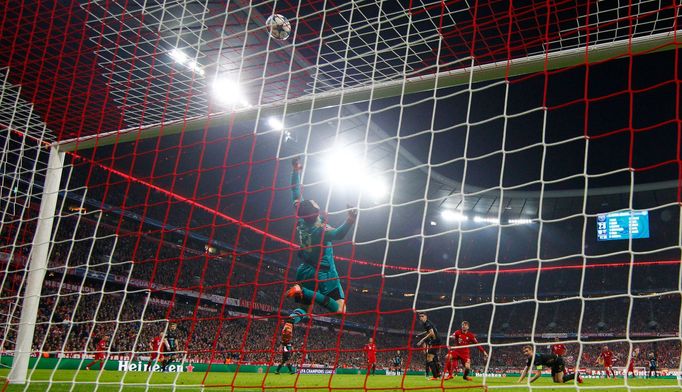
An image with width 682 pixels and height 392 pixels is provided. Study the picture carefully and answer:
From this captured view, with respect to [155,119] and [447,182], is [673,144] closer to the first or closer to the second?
[447,182]

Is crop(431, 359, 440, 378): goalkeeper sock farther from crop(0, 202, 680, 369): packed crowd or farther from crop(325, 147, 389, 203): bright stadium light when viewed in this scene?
crop(0, 202, 680, 369): packed crowd

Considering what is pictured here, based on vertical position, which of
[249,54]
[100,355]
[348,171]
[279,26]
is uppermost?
[279,26]

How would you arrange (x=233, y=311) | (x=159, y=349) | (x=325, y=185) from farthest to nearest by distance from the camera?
(x=233, y=311) → (x=325, y=185) → (x=159, y=349)

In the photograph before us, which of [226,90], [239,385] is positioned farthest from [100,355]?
[226,90]

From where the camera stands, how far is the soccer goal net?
19.5 ft

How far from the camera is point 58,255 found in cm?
2372

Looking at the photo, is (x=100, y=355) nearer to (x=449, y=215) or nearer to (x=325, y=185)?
(x=325, y=185)

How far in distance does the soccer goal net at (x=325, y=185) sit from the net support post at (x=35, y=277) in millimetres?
27

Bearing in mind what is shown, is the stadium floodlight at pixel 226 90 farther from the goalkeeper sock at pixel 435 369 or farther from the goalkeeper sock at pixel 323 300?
the goalkeeper sock at pixel 435 369

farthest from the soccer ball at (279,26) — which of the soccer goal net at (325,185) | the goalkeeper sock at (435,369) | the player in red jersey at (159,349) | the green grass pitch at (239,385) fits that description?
the goalkeeper sock at (435,369)

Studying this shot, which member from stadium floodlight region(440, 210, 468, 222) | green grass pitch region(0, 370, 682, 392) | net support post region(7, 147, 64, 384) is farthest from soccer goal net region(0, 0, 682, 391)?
stadium floodlight region(440, 210, 468, 222)

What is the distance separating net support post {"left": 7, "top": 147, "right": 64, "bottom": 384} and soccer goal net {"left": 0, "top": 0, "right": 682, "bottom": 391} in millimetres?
27

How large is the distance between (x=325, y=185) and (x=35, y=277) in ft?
74.2

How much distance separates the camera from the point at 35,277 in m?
6.82
